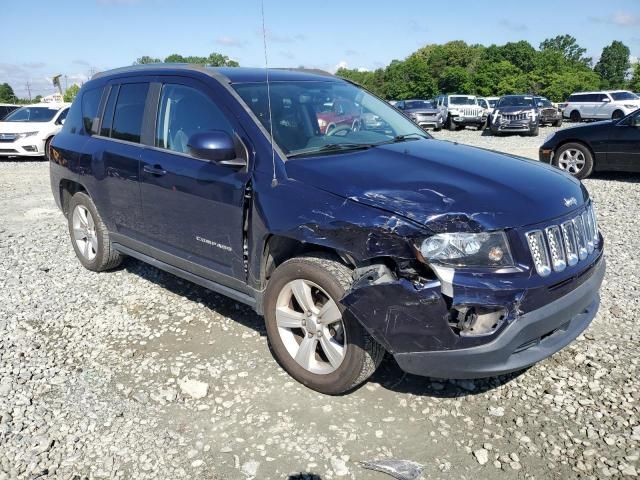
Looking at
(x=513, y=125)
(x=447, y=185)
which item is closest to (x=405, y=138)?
(x=447, y=185)

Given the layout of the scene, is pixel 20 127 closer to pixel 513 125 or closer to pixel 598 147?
pixel 598 147

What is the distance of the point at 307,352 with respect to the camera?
329 centimetres

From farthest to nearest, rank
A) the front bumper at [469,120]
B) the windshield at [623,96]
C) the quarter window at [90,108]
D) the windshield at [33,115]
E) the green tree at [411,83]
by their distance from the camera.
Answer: the green tree at [411,83], the windshield at [623,96], the front bumper at [469,120], the windshield at [33,115], the quarter window at [90,108]

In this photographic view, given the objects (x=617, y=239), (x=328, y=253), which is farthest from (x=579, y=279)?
(x=617, y=239)

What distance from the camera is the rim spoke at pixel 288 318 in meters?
3.30

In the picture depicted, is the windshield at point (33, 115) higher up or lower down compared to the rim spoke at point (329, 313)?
lower down

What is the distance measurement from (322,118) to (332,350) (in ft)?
5.42

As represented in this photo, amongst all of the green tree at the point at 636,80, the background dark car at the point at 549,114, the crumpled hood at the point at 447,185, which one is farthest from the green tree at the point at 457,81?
the crumpled hood at the point at 447,185

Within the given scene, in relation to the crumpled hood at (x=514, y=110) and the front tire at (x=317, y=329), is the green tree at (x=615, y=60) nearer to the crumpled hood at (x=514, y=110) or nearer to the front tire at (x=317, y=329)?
the crumpled hood at (x=514, y=110)

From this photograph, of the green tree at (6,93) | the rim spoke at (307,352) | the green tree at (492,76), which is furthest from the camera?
the green tree at (6,93)

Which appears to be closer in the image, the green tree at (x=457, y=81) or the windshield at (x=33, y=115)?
the windshield at (x=33, y=115)

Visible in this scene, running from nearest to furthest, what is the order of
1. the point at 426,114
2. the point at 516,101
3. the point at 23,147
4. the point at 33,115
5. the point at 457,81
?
the point at 23,147 < the point at 33,115 < the point at 516,101 < the point at 426,114 < the point at 457,81

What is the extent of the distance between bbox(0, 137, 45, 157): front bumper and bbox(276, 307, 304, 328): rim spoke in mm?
14795

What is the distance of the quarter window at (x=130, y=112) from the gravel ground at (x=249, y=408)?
1466mm
